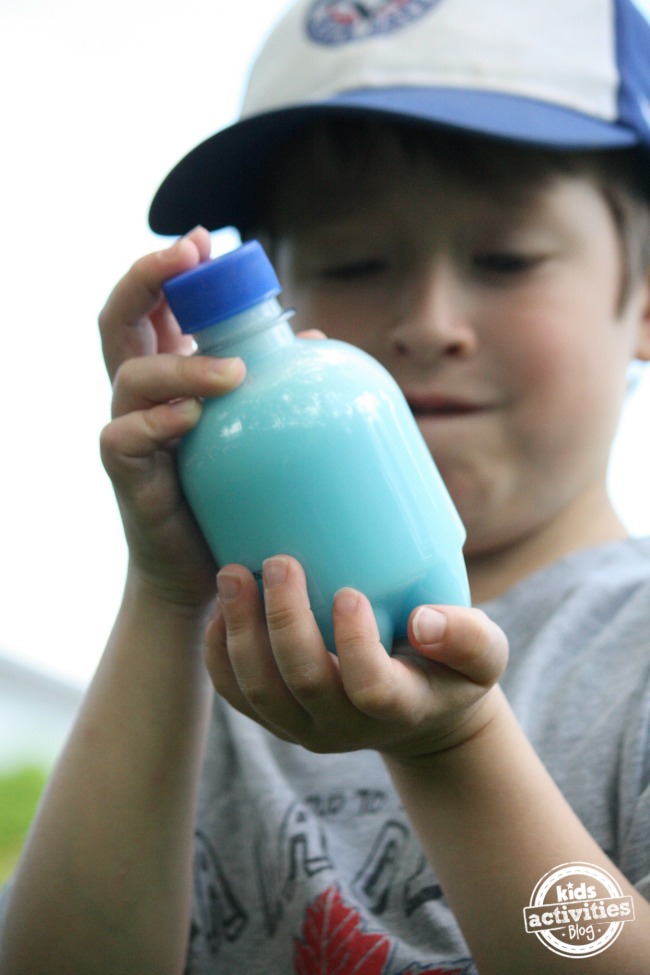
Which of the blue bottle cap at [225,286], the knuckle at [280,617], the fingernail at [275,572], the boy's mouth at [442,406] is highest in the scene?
the blue bottle cap at [225,286]

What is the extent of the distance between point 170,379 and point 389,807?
0.45 m

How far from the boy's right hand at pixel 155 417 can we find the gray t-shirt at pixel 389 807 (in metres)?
0.26

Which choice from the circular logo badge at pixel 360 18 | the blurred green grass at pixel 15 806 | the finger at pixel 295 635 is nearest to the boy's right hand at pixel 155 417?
the finger at pixel 295 635

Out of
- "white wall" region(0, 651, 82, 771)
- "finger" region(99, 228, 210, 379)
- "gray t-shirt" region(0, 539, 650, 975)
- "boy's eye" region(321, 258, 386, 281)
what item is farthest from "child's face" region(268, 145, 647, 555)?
"white wall" region(0, 651, 82, 771)

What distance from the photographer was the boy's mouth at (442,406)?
2.80ft

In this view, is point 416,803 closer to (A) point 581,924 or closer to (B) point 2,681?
(A) point 581,924

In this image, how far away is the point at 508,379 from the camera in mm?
866

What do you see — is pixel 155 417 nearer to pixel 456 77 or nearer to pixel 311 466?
pixel 311 466

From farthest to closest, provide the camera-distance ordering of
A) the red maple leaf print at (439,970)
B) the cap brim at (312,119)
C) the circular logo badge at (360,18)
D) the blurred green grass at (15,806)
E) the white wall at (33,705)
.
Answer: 1. the white wall at (33,705)
2. the blurred green grass at (15,806)
3. the circular logo badge at (360,18)
4. the cap brim at (312,119)
5. the red maple leaf print at (439,970)

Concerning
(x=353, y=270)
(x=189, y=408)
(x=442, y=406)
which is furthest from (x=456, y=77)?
(x=189, y=408)

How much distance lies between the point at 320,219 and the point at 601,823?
0.60 m

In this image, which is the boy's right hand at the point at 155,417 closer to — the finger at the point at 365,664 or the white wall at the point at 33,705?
the finger at the point at 365,664

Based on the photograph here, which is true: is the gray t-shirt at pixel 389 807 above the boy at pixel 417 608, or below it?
below

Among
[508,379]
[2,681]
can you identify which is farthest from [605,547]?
[2,681]
